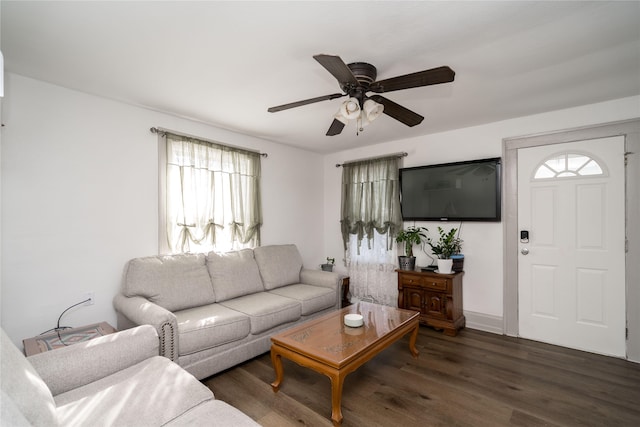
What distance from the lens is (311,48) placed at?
194cm

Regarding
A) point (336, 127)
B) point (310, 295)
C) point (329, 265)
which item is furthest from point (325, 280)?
point (336, 127)

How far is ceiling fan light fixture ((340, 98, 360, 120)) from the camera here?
197 cm

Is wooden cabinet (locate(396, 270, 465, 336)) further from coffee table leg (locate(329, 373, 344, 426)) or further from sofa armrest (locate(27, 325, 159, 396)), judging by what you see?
sofa armrest (locate(27, 325, 159, 396))

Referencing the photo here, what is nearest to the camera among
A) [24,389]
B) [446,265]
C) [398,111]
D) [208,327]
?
[24,389]

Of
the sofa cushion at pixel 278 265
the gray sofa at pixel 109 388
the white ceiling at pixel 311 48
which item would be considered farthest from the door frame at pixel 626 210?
the gray sofa at pixel 109 388

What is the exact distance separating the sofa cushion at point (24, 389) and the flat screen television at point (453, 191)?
3.81 meters

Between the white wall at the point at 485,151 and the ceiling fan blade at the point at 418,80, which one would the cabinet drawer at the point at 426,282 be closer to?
the white wall at the point at 485,151

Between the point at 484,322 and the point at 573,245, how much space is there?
4.18 feet

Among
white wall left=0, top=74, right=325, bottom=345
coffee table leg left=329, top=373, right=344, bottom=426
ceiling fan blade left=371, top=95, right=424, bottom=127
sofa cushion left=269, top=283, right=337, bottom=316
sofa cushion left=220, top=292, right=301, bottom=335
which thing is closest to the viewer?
coffee table leg left=329, top=373, right=344, bottom=426

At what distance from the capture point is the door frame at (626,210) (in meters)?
2.76

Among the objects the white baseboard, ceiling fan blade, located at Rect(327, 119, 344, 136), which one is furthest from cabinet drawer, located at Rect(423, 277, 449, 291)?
ceiling fan blade, located at Rect(327, 119, 344, 136)

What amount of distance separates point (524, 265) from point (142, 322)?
385 cm

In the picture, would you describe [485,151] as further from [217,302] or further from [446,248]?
[217,302]

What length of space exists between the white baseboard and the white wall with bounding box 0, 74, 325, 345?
374 centimetres
